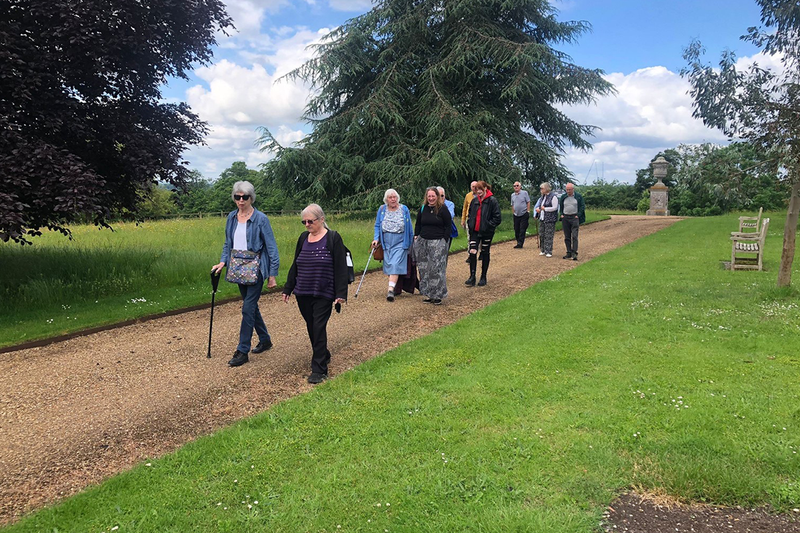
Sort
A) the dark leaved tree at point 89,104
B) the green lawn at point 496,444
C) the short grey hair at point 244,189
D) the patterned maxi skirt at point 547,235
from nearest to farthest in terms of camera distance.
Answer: the green lawn at point 496,444
the short grey hair at point 244,189
the dark leaved tree at point 89,104
the patterned maxi skirt at point 547,235

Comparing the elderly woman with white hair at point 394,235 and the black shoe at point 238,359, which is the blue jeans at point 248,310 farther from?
the elderly woman with white hair at point 394,235

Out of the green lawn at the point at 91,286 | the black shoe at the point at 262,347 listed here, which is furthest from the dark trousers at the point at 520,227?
the black shoe at the point at 262,347

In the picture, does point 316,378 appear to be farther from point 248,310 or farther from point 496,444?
point 496,444

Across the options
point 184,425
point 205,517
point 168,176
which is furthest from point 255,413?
point 168,176

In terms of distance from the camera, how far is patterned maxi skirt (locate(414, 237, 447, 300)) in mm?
8555

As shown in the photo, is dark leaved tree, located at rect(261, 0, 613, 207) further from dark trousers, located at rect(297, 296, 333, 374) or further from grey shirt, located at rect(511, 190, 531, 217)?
dark trousers, located at rect(297, 296, 333, 374)

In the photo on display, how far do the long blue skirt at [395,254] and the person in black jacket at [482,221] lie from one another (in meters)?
1.76

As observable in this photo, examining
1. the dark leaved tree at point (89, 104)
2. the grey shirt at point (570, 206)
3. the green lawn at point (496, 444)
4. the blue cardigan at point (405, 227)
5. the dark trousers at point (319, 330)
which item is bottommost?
the green lawn at point (496, 444)

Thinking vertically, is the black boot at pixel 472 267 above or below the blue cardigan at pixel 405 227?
below

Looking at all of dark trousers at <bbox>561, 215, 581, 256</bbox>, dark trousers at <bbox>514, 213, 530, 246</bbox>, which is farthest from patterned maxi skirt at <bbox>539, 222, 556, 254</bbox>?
dark trousers at <bbox>514, 213, 530, 246</bbox>

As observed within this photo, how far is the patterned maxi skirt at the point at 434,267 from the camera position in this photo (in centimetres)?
855

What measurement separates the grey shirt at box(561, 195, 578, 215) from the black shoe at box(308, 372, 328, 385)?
374 inches

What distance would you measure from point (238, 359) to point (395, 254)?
3.62m

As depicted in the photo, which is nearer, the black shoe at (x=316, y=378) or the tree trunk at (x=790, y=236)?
the black shoe at (x=316, y=378)
